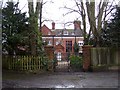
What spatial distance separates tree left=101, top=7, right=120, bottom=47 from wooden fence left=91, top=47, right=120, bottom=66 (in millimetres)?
578

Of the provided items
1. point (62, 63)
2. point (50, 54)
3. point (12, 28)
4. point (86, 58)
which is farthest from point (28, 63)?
point (62, 63)

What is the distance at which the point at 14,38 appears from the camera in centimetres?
1623

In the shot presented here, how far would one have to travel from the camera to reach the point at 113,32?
1762 centimetres

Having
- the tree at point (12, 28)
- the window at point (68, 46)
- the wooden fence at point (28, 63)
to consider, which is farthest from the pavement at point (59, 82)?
the window at point (68, 46)

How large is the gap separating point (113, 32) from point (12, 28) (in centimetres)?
678

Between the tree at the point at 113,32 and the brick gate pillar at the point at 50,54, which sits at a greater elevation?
the tree at the point at 113,32

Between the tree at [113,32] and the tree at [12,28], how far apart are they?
18.8 feet

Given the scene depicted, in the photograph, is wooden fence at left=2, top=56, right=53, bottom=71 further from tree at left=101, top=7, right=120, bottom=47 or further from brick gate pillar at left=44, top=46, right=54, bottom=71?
tree at left=101, top=7, right=120, bottom=47

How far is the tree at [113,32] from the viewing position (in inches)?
683

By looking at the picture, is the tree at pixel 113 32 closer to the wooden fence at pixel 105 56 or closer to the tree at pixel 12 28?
the wooden fence at pixel 105 56

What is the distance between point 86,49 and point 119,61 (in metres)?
2.40

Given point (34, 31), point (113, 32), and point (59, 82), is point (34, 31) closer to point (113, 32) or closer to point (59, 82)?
point (113, 32)

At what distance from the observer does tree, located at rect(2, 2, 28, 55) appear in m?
16.4

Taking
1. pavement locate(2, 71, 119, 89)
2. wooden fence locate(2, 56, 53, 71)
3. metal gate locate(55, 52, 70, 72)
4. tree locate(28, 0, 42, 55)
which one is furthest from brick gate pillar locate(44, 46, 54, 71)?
pavement locate(2, 71, 119, 89)
